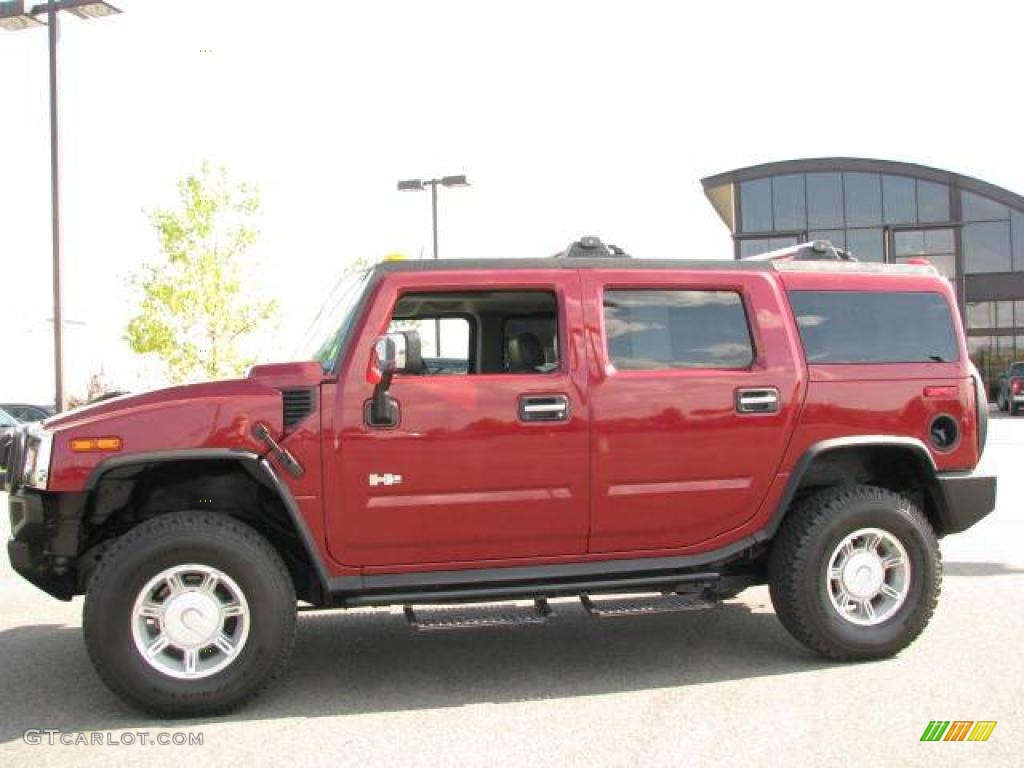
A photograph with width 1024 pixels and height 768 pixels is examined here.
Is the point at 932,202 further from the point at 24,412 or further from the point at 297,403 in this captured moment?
the point at 297,403

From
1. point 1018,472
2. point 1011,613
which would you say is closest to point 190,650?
point 1011,613

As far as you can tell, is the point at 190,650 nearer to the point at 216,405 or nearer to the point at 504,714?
the point at 216,405

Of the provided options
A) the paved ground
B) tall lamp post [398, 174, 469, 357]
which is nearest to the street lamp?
tall lamp post [398, 174, 469, 357]

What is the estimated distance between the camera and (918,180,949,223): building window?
43219 mm

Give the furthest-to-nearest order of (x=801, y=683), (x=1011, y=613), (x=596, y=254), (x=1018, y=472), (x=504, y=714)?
(x=1018, y=472) < (x=1011, y=613) < (x=596, y=254) < (x=801, y=683) < (x=504, y=714)

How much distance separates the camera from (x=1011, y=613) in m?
6.19

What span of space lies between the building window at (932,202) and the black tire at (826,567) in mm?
41541

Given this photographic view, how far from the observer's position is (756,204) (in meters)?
44.2

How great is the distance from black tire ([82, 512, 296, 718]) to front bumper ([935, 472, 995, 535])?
3.33m

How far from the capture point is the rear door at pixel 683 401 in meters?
5.00

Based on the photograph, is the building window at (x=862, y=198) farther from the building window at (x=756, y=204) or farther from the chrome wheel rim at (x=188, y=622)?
the chrome wheel rim at (x=188, y=622)

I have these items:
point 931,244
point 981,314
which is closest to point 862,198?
point 931,244

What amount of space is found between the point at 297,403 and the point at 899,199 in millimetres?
42958

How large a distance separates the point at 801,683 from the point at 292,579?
2.46m
